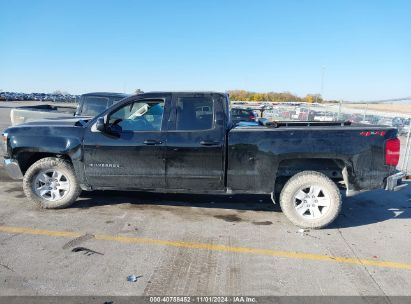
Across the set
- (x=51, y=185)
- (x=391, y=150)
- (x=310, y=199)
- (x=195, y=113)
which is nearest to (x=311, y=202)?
(x=310, y=199)

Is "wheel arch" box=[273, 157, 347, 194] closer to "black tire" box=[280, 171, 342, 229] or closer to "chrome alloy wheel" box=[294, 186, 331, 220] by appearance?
"black tire" box=[280, 171, 342, 229]

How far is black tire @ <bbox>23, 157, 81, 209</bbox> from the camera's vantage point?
541 centimetres

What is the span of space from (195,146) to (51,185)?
7.84ft

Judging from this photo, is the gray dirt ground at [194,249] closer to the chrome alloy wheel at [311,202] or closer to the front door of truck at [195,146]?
the chrome alloy wheel at [311,202]

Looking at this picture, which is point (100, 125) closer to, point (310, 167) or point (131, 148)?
point (131, 148)

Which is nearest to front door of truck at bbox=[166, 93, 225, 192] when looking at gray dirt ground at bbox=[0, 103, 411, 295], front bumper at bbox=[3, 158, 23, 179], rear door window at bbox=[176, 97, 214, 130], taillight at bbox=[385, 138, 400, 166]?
rear door window at bbox=[176, 97, 214, 130]

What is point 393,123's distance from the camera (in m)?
15.0

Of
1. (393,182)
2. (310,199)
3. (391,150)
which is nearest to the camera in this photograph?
(391,150)

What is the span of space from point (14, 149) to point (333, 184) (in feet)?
15.7

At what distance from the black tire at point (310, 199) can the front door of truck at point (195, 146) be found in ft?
3.22

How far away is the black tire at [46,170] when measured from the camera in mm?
5414

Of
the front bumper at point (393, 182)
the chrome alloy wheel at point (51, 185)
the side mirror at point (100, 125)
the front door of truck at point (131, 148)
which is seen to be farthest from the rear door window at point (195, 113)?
the front bumper at point (393, 182)

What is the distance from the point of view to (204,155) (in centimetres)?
501

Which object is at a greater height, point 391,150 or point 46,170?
point 391,150
